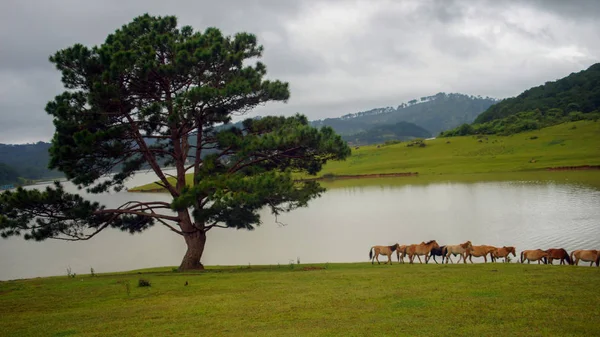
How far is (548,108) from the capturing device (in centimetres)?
12288

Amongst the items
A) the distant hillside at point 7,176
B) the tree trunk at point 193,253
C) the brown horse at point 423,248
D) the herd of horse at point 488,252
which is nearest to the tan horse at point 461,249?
the herd of horse at point 488,252

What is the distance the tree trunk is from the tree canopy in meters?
0.04

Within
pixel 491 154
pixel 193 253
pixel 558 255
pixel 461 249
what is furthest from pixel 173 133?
pixel 491 154

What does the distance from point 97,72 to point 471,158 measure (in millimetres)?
78434

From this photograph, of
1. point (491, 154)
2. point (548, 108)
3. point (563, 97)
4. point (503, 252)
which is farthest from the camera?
point (563, 97)

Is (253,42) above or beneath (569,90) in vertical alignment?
beneath

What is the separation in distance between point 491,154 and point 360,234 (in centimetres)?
6487

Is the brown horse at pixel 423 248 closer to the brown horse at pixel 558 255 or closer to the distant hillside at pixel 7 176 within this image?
the brown horse at pixel 558 255

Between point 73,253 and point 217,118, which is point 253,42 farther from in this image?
point 73,253

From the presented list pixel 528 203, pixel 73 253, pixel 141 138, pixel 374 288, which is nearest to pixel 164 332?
pixel 374 288

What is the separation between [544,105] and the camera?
12788 cm

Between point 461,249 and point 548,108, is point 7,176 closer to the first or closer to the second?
point 548,108

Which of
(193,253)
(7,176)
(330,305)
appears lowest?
(330,305)

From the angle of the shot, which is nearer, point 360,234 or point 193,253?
point 193,253
